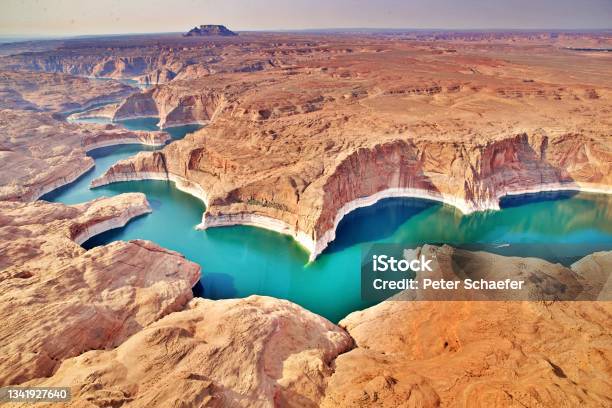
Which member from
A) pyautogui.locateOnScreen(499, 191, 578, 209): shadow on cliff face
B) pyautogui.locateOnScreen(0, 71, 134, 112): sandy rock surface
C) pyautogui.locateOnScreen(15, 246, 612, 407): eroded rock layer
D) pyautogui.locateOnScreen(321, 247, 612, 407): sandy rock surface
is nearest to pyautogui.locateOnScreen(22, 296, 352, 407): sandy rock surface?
pyautogui.locateOnScreen(15, 246, 612, 407): eroded rock layer

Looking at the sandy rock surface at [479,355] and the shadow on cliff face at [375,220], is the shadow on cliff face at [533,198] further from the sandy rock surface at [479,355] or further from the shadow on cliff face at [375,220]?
the sandy rock surface at [479,355]

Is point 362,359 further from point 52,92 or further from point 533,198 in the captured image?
point 52,92

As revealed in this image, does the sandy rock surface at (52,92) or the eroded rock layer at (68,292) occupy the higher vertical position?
the sandy rock surface at (52,92)

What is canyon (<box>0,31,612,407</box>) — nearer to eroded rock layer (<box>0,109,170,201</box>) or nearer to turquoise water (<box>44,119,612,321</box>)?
eroded rock layer (<box>0,109,170,201</box>)

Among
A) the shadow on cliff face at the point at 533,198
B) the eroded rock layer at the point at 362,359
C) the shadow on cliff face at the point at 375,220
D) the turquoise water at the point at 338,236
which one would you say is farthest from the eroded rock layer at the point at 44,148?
the shadow on cliff face at the point at 533,198

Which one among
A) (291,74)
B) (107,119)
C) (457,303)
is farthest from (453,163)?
(107,119)

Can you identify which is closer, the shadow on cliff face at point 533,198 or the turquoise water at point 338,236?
the turquoise water at point 338,236
